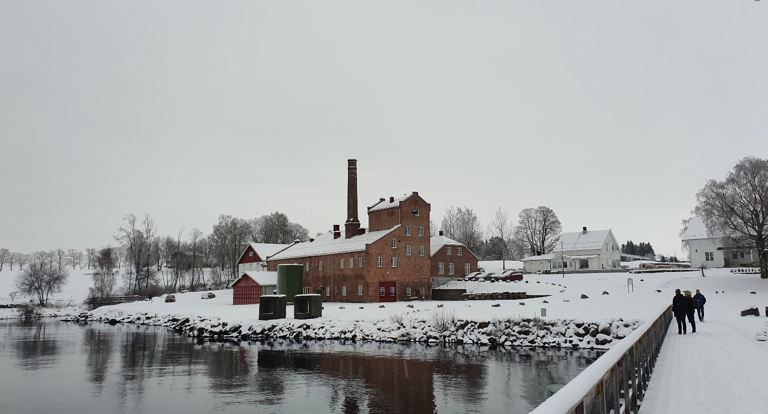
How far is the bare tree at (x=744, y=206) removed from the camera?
173 feet

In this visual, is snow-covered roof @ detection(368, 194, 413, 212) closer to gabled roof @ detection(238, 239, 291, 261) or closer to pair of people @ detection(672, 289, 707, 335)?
gabled roof @ detection(238, 239, 291, 261)

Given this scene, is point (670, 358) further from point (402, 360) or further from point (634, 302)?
point (634, 302)

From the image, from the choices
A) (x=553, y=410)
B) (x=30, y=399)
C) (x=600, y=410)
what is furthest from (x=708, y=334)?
(x=30, y=399)

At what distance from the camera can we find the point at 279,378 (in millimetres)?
21875

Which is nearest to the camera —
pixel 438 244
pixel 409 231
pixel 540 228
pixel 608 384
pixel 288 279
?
pixel 608 384

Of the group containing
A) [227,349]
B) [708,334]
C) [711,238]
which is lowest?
[227,349]

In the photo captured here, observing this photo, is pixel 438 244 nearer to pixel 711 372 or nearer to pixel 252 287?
pixel 252 287

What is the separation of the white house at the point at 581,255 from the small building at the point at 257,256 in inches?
1590

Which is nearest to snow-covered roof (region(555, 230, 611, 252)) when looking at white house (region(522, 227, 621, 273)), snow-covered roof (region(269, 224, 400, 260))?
white house (region(522, 227, 621, 273))

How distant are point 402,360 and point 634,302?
21.2 metres

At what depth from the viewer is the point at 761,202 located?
172 ft

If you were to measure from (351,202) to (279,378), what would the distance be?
4382 centimetres

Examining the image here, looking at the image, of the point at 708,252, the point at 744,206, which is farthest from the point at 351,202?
the point at 708,252

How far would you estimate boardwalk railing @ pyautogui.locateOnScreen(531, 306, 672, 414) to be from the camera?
474cm
